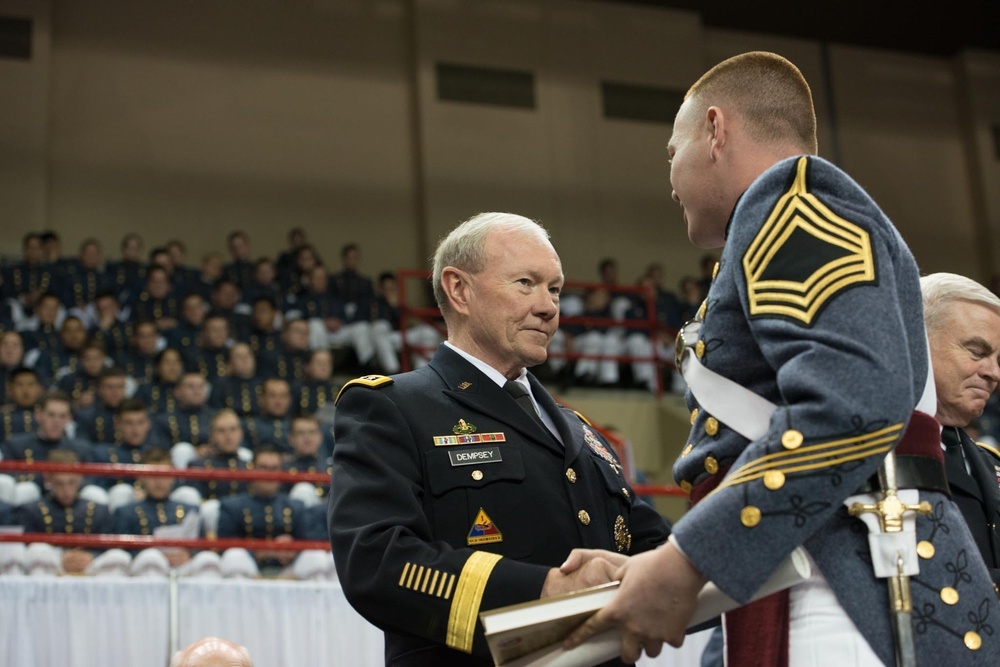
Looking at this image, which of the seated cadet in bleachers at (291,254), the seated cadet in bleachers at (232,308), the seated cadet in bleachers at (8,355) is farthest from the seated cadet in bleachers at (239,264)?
the seated cadet in bleachers at (8,355)

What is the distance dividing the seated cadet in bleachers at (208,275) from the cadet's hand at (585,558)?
9.47m

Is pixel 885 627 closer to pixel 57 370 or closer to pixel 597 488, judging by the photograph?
pixel 597 488

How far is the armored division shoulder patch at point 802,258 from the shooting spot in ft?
5.76

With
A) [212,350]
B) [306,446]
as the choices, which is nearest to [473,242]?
[306,446]

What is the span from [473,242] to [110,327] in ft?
26.5

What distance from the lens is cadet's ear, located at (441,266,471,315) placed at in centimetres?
269

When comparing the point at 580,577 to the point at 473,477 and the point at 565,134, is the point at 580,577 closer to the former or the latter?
the point at 473,477

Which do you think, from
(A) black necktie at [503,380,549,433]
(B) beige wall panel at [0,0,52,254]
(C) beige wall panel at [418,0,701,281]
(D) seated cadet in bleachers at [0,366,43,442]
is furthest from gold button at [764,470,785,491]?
(C) beige wall panel at [418,0,701,281]

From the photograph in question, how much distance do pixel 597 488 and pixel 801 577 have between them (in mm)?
865

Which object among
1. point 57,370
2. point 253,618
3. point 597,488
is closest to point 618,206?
point 57,370

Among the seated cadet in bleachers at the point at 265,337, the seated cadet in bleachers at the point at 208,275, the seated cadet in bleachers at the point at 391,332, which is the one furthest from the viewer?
the seated cadet in bleachers at the point at 208,275

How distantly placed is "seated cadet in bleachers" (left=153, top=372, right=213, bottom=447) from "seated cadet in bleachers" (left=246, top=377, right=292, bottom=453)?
32 centimetres

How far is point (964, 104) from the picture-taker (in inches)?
613

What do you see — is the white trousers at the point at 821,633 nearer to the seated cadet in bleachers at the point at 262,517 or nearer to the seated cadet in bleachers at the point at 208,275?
the seated cadet in bleachers at the point at 262,517
